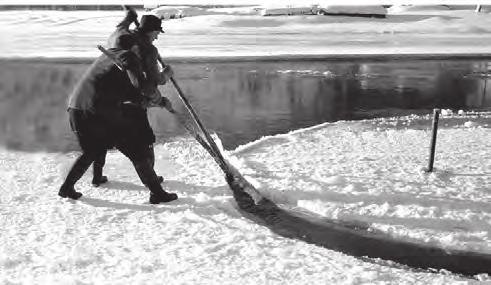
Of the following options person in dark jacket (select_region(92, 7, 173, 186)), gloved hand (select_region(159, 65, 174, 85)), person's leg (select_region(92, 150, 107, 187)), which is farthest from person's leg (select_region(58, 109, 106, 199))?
gloved hand (select_region(159, 65, 174, 85))

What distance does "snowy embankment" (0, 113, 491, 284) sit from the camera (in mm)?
4035

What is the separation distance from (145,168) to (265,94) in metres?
6.44

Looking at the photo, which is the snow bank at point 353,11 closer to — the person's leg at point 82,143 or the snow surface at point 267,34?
the snow surface at point 267,34

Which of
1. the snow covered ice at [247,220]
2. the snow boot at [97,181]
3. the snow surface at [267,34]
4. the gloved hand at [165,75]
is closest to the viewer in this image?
the snow covered ice at [247,220]

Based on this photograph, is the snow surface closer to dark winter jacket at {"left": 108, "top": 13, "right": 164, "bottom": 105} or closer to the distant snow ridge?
the distant snow ridge

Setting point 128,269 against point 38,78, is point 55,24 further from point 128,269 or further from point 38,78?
point 128,269

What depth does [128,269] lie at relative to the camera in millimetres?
4008

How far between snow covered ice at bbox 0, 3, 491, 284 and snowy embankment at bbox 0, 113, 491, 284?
12mm

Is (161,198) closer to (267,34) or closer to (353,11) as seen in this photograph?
(267,34)

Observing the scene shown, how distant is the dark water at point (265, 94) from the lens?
8664mm

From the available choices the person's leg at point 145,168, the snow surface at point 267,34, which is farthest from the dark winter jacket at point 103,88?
the snow surface at point 267,34

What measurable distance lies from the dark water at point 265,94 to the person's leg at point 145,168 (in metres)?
2.50

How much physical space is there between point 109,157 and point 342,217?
290 centimetres

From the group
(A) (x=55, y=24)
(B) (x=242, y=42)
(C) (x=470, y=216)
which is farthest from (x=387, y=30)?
(C) (x=470, y=216)
